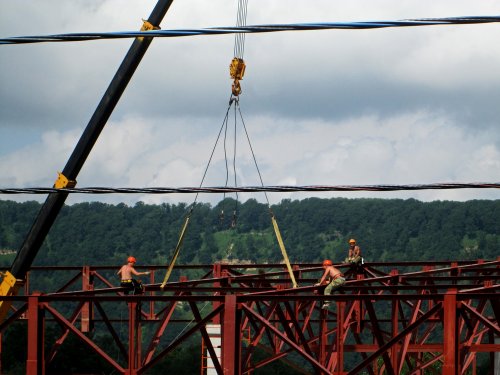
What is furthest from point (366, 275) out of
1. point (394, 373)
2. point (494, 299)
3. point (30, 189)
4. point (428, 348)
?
point (30, 189)

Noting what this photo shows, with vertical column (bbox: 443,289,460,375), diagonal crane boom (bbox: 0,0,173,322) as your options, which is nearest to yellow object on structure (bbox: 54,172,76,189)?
diagonal crane boom (bbox: 0,0,173,322)

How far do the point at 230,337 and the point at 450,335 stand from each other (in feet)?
13.9

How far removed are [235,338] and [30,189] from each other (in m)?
6.60

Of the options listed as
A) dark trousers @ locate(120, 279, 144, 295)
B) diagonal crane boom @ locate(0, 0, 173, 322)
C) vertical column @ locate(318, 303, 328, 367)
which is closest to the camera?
dark trousers @ locate(120, 279, 144, 295)

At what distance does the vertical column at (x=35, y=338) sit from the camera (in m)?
24.7

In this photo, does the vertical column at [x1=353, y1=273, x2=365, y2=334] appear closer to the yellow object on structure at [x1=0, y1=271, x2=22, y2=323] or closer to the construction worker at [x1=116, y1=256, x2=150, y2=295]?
the construction worker at [x1=116, y1=256, x2=150, y2=295]

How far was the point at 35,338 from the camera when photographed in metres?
25.0

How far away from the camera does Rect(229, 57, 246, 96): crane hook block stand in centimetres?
3195

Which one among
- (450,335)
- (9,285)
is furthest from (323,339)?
(450,335)

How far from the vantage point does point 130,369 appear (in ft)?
86.7

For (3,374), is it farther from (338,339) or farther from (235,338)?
(235,338)

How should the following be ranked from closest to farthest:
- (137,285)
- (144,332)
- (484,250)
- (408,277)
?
1. (137,285)
2. (408,277)
3. (144,332)
4. (484,250)

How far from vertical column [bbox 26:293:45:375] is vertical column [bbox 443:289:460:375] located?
7969 mm

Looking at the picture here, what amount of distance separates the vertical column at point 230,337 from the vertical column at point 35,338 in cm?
375
